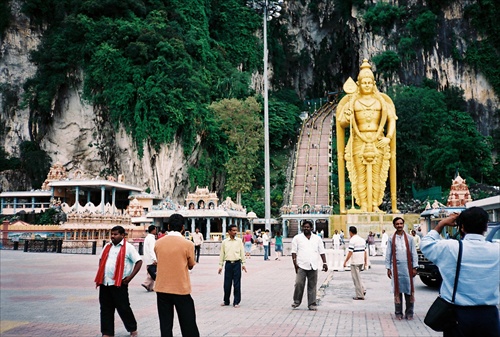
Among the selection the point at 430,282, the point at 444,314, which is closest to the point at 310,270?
the point at 430,282

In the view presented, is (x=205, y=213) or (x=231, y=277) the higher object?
(x=205, y=213)

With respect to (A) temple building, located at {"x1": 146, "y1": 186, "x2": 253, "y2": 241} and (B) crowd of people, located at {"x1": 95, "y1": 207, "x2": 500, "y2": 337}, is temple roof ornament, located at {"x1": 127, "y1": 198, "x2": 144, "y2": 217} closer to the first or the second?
(A) temple building, located at {"x1": 146, "y1": 186, "x2": 253, "y2": 241}

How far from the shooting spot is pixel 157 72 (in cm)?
4069

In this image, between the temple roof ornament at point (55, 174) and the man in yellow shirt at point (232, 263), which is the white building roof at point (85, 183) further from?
the man in yellow shirt at point (232, 263)

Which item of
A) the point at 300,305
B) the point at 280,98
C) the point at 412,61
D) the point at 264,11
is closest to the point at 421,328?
the point at 300,305

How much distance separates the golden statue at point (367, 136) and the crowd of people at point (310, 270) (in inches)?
854

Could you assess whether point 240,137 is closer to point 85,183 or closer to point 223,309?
point 85,183

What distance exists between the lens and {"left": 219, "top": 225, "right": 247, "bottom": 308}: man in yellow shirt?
343 inches

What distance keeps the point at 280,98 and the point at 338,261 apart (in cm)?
4248

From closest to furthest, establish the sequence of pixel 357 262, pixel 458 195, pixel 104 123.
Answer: pixel 357 262 → pixel 458 195 → pixel 104 123

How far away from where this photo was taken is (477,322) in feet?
10.9

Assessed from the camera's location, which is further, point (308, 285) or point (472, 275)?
point (308, 285)

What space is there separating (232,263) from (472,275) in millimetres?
5742

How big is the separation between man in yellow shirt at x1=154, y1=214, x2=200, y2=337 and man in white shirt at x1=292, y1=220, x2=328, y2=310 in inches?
138
